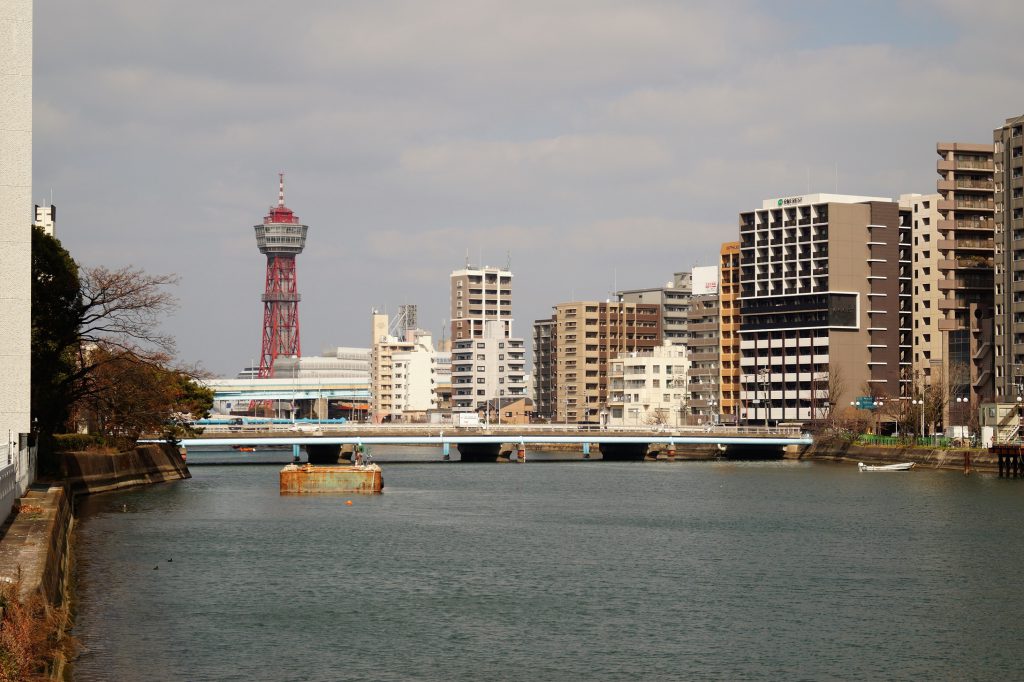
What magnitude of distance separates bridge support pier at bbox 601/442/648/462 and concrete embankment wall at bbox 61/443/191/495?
5754 centimetres

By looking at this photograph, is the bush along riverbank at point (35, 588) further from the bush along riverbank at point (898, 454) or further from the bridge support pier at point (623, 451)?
the bridge support pier at point (623, 451)

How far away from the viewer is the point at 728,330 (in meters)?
192

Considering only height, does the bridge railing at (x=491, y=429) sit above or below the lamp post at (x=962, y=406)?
below

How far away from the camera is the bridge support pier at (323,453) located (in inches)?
5984

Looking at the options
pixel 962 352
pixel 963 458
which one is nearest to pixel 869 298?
pixel 962 352

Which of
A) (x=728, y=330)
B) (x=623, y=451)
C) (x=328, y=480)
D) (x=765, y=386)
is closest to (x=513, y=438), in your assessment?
(x=623, y=451)

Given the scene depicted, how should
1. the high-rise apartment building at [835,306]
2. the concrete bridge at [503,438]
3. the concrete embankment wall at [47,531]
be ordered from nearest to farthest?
the concrete embankment wall at [47,531], the concrete bridge at [503,438], the high-rise apartment building at [835,306]

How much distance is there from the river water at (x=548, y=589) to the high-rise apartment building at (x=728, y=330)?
103m

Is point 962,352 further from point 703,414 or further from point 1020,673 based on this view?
point 1020,673

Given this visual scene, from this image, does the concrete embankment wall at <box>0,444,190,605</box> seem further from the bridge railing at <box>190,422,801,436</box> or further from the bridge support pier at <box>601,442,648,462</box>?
the bridge support pier at <box>601,442,648,462</box>

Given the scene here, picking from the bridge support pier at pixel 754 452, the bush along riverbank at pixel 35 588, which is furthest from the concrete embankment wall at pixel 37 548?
the bridge support pier at pixel 754 452

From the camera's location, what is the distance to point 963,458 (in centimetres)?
11612

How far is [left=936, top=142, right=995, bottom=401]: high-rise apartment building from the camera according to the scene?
143625 mm

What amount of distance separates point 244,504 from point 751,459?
271 feet
